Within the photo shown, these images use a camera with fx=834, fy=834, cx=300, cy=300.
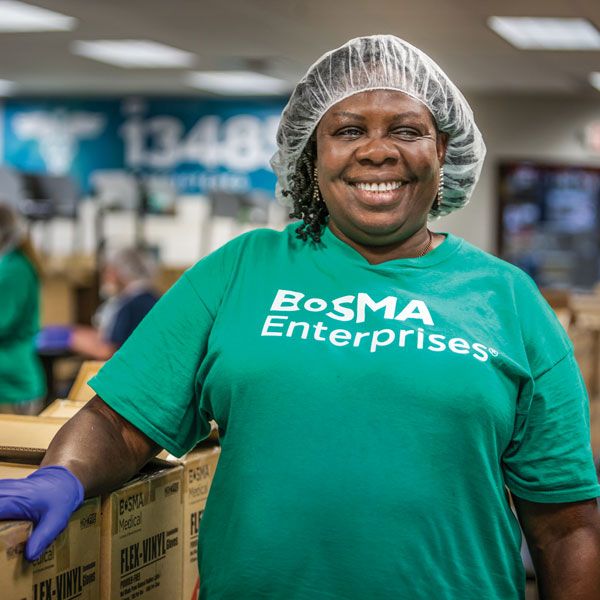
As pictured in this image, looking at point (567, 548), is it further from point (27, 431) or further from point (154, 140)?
point (154, 140)

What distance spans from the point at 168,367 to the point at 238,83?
866 cm

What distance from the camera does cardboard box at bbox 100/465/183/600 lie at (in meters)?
1.23

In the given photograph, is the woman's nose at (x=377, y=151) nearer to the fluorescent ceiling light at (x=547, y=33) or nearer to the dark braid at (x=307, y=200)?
the dark braid at (x=307, y=200)

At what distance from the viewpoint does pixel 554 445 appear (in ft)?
3.92

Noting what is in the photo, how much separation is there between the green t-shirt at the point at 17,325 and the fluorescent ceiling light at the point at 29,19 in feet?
9.16

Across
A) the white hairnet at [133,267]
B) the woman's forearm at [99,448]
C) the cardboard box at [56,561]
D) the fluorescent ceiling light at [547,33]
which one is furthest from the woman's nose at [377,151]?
the fluorescent ceiling light at [547,33]

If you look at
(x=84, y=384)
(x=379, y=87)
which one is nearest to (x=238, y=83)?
(x=84, y=384)

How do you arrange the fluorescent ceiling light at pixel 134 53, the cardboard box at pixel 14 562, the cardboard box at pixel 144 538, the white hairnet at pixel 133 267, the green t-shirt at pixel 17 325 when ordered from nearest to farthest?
1. the cardboard box at pixel 14 562
2. the cardboard box at pixel 144 538
3. the green t-shirt at pixel 17 325
4. the white hairnet at pixel 133 267
5. the fluorescent ceiling light at pixel 134 53

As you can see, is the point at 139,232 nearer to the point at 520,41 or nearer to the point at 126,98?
the point at 126,98

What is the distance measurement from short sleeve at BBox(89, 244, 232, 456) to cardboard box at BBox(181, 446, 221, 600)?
0.18m

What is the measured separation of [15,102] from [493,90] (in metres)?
6.22

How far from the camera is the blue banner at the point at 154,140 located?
10.4 metres

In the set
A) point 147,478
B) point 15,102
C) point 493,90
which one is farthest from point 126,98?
point 147,478

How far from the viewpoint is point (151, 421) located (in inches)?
47.7
